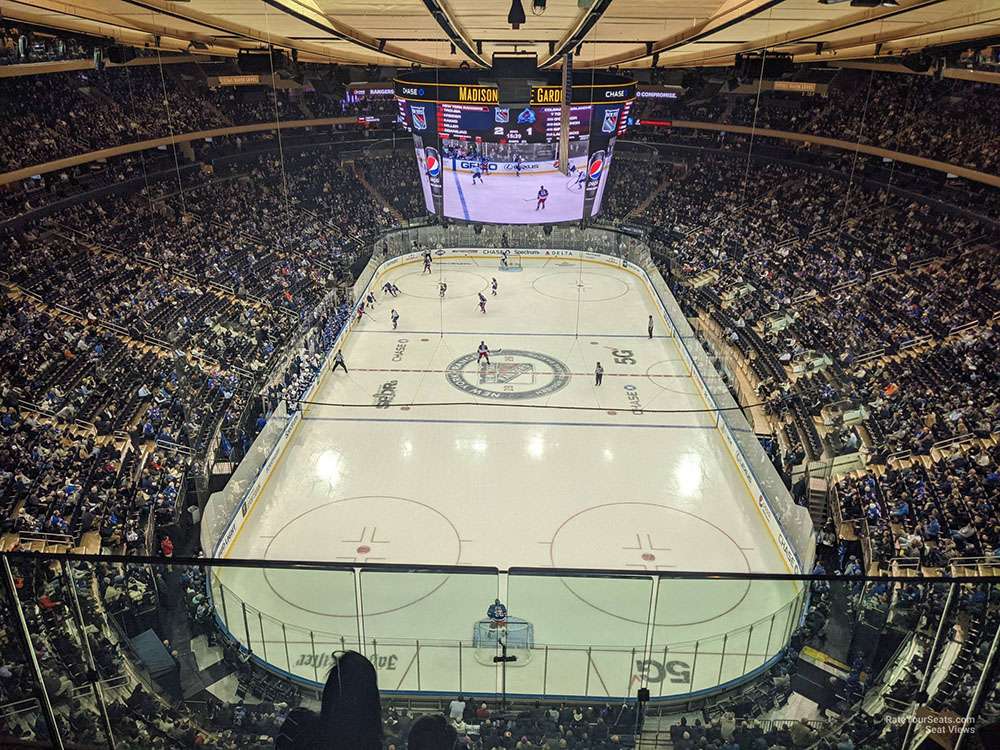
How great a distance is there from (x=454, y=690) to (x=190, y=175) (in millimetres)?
29078

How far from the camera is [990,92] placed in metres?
24.2

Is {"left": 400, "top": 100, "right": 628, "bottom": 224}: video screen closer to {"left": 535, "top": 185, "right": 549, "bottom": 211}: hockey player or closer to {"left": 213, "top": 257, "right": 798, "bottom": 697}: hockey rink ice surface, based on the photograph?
{"left": 535, "top": 185, "right": 549, "bottom": 211}: hockey player

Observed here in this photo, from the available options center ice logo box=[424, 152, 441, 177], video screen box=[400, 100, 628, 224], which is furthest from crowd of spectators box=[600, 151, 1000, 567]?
center ice logo box=[424, 152, 441, 177]

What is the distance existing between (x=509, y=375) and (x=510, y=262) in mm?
12538

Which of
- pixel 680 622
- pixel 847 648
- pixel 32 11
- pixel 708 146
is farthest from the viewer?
pixel 708 146

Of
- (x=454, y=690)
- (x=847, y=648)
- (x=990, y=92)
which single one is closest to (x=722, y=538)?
(x=847, y=648)

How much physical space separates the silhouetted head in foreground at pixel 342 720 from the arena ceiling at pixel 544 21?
4.68 m

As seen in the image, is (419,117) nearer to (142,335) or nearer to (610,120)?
(610,120)

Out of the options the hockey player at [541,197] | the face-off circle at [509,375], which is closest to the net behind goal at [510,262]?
the hockey player at [541,197]

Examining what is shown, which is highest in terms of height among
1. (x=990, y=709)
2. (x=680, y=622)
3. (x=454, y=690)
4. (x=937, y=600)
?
(x=937, y=600)

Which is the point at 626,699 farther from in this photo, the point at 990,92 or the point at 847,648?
the point at 990,92

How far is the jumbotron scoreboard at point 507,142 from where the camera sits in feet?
73.6

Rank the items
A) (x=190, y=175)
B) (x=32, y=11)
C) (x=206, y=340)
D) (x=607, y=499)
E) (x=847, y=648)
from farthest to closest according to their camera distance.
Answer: (x=190, y=175) → (x=206, y=340) → (x=607, y=499) → (x=32, y=11) → (x=847, y=648)

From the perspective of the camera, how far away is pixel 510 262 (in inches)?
1250
